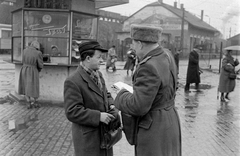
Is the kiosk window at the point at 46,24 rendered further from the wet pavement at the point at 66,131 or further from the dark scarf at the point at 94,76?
the dark scarf at the point at 94,76

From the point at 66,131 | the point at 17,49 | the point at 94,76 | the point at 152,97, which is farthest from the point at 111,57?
the point at 152,97

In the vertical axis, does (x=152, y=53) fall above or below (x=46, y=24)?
below

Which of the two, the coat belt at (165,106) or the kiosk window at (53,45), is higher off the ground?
the kiosk window at (53,45)

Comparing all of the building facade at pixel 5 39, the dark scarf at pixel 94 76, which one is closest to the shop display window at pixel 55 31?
the dark scarf at pixel 94 76

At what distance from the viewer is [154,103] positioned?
2592 millimetres

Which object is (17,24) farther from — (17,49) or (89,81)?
(89,81)

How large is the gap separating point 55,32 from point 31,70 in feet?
5.06

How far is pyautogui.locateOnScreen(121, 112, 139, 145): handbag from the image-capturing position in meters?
2.67

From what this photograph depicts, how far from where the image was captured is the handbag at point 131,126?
2.67m

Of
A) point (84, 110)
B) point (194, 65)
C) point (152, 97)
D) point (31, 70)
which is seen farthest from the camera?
point (194, 65)

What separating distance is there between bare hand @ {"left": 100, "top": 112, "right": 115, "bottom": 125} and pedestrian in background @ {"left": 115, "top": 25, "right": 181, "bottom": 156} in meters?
0.37

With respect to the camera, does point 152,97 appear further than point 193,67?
No

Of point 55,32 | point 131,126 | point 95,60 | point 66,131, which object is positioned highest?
point 55,32

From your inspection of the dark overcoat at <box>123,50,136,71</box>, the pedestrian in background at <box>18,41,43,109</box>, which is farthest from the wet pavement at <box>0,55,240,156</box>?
the dark overcoat at <box>123,50,136,71</box>
